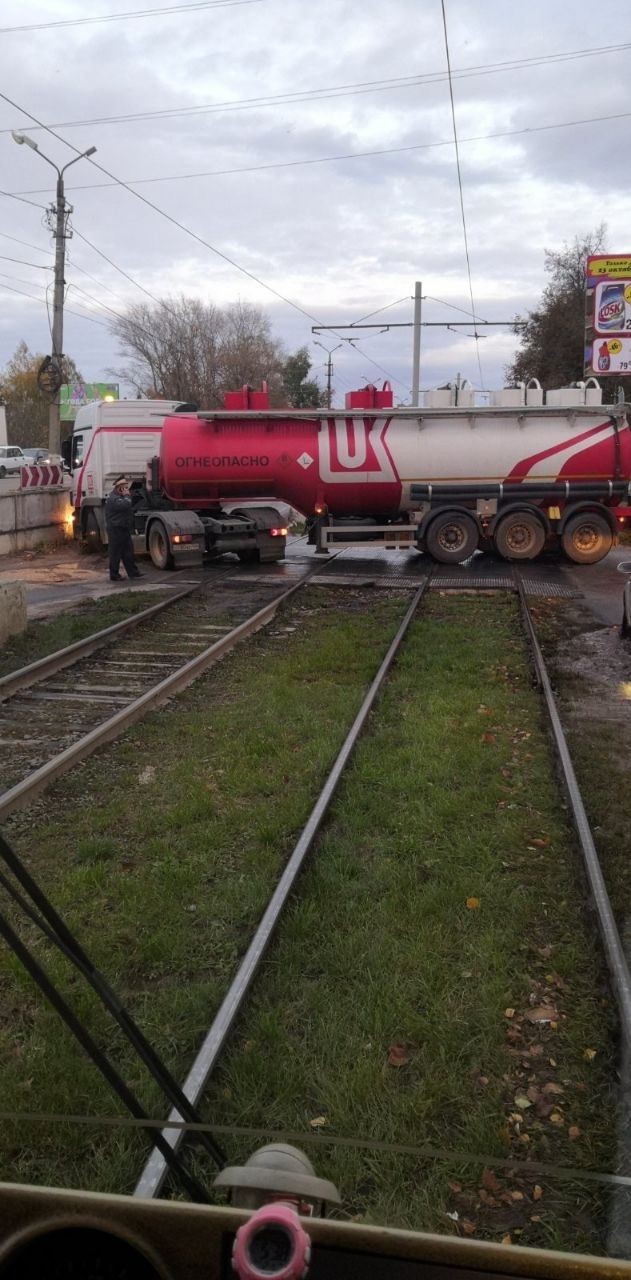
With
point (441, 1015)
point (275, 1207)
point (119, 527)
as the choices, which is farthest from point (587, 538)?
point (275, 1207)

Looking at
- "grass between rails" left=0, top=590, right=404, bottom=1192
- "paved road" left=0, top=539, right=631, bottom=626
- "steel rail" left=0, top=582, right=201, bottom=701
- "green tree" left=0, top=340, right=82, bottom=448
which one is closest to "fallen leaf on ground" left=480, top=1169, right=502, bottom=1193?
"grass between rails" left=0, top=590, right=404, bottom=1192

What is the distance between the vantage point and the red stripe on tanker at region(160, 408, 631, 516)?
731 inches

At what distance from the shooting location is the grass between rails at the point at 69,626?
1074 centimetres

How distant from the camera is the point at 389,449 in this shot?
18.6 metres

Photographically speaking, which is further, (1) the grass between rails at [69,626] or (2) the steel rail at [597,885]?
(1) the grass between rails at [69,626]

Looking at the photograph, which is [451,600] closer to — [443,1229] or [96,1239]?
[443,1229]

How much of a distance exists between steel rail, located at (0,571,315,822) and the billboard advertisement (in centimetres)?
1816

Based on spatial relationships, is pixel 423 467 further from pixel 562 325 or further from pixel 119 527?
pixel 562 325

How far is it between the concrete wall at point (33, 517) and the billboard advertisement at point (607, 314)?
14465 mm

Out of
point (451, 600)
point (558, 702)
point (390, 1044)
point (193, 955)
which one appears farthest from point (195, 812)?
point (451, 600)

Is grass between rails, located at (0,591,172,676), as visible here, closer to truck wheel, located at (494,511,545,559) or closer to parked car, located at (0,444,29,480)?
truck wheel, located at (494,511,545,559)

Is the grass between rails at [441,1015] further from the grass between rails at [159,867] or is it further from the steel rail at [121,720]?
the steel rail at [121,720]

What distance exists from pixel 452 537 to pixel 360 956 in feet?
50.8

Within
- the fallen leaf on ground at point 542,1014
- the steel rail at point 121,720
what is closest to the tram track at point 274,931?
the fallen leaf on ground at point 542,1014
